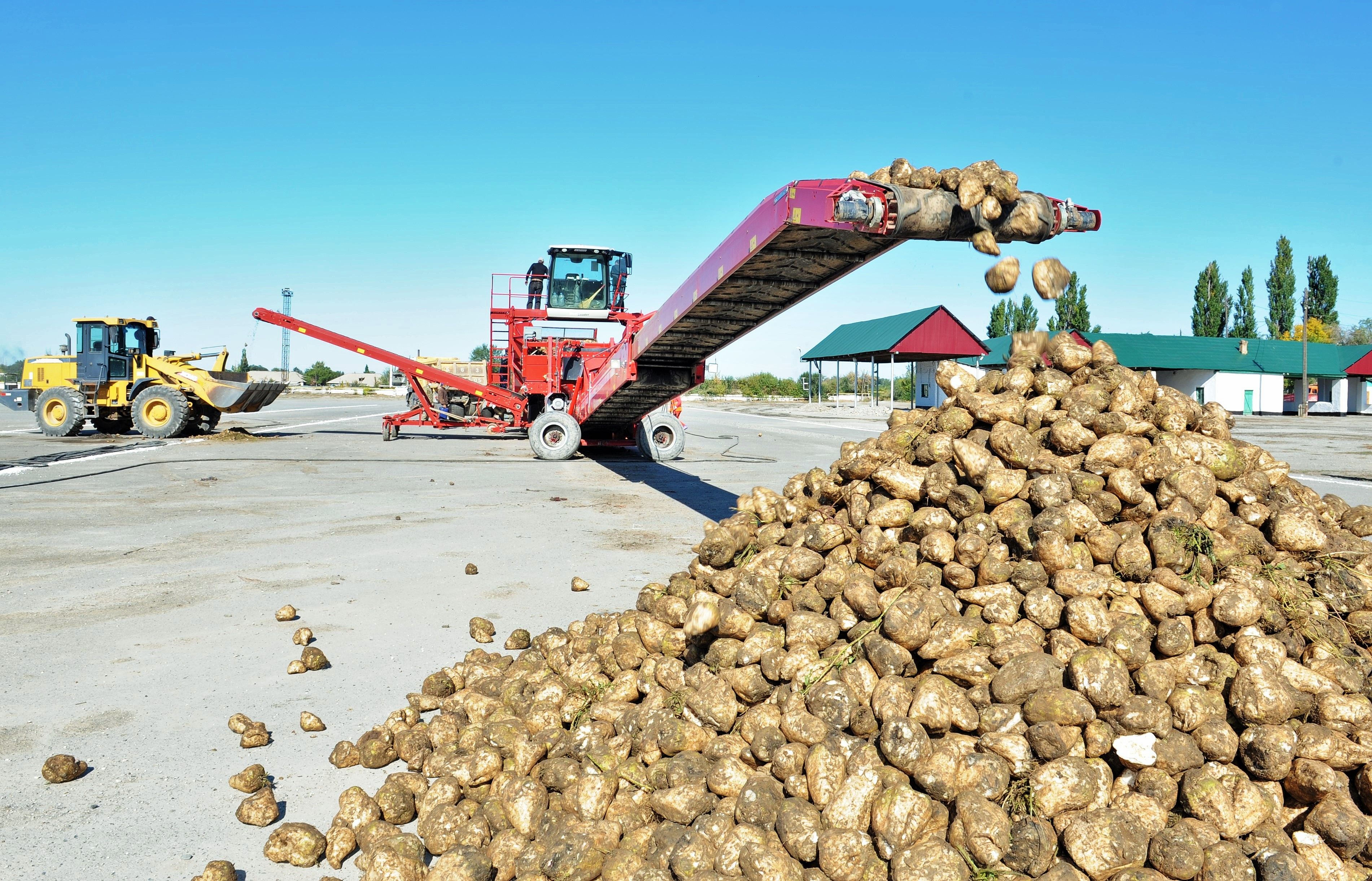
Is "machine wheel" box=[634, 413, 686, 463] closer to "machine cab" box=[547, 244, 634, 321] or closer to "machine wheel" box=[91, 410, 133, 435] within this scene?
"machine cab" box=[547, 244, 634, 321]

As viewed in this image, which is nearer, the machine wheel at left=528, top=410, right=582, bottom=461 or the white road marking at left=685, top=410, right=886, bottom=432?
the machine wheel at left=528, top=410, right=582, bottom=461

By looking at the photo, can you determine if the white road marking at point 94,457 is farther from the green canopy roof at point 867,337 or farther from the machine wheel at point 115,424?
the green canopy roof at point 867,337

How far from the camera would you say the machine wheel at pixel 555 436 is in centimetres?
1508

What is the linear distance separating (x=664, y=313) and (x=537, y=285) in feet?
28.0

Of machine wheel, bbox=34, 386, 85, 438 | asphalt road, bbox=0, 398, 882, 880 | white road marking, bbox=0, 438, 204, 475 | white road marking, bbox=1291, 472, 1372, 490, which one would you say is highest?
machine wheel, bbox=34, 386, 85, 438

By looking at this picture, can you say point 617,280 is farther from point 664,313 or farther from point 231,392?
point 231,392

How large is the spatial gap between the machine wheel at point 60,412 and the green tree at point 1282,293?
7046cm

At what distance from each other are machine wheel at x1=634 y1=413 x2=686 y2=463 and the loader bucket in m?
10.3

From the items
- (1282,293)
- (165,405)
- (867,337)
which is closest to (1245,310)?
(1282,293)

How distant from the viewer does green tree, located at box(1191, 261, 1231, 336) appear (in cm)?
5931

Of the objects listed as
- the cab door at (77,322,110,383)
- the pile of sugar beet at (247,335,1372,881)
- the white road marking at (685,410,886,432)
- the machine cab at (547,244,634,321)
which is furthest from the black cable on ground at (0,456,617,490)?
the white road marking at (685,410,886,432)

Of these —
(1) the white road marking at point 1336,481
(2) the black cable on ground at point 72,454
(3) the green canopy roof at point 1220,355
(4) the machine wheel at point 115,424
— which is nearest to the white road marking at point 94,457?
(2) the black cable on ground at point 72,454

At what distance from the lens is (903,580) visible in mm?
3539

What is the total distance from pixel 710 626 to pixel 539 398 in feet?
46.9
